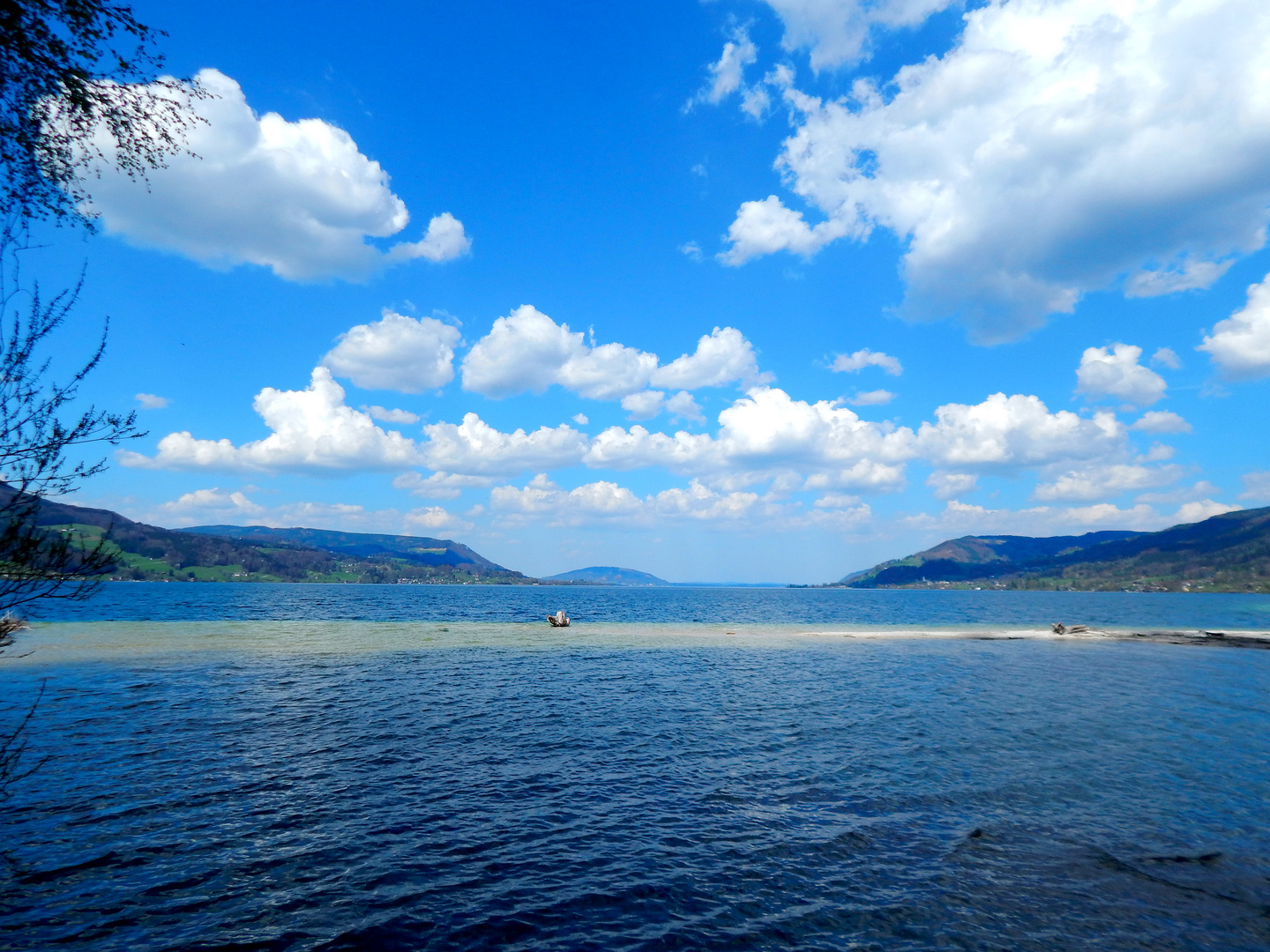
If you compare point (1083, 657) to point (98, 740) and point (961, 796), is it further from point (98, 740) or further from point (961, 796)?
point (98, 740)

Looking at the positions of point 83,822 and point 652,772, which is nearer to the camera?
point 83,822

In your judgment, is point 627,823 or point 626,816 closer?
point 627,823

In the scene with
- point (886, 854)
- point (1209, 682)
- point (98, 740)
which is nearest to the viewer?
point (886, 854)

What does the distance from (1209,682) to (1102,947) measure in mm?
53474

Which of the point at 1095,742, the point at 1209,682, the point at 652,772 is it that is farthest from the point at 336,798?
the point at 1209,682

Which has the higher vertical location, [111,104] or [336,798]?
[111,104]

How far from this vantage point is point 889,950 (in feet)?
43.3

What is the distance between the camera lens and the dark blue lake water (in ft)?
46.4

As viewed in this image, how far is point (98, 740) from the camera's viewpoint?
27562 millimetres

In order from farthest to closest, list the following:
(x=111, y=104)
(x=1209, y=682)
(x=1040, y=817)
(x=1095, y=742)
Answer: (x=1209, y=682) → (x=1095, y=742) → (x=1040, y=817) → (x=111, y=104)

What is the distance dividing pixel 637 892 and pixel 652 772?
9791 mm

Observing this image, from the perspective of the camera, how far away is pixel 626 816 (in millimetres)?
20422

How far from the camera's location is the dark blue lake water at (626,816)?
1413 centimetres

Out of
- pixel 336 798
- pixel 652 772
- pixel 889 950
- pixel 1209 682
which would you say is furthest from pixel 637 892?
pixel 1209 682
